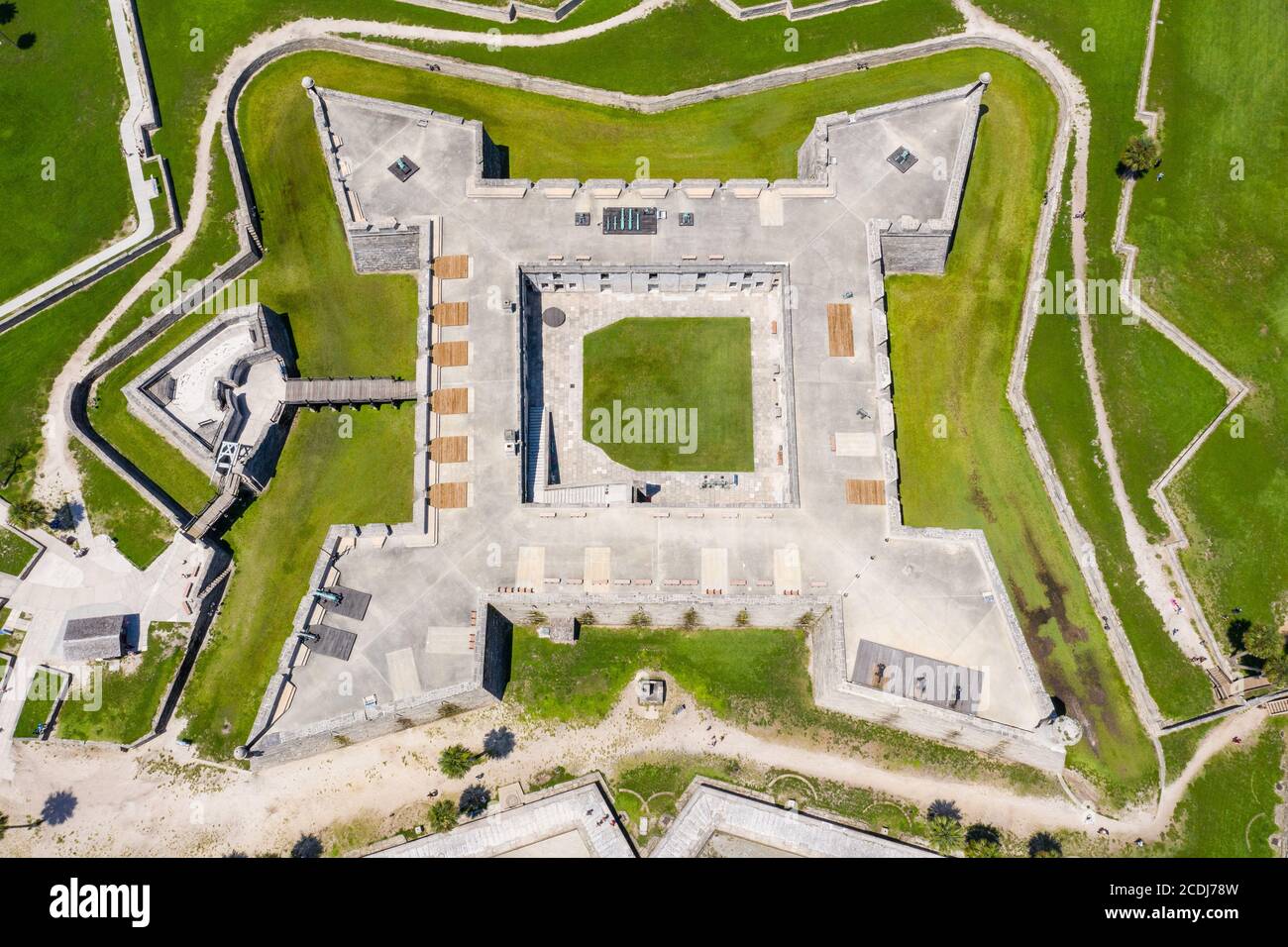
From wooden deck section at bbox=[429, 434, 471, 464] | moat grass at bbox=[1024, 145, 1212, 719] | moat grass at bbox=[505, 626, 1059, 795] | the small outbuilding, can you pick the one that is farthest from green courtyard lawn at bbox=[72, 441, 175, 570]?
moat grass at bbox=[1024, 145, 1212, 719]

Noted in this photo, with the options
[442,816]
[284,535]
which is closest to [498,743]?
[442,816]

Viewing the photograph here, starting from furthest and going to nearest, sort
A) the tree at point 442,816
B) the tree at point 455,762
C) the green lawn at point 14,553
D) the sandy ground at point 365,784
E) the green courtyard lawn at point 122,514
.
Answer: the green courtyard lawn at point 122,514, the green lawn at point 14,553, the sandy ground at point 365,784, the tree at point 442,816, the tree at point 455,762

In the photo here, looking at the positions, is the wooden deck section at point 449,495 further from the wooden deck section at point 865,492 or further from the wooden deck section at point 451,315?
the wooden deck section at point 865,492

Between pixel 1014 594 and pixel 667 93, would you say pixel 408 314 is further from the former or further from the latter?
pixel 1014 594

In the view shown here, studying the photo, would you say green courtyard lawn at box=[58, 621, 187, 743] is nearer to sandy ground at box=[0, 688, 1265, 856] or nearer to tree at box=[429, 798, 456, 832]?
sandy ground at box=[0, 688, 1265, 856]

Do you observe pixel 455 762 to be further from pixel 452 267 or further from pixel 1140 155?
pixel 1140 155

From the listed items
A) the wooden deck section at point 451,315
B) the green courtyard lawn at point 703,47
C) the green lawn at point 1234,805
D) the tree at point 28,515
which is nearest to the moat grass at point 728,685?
the green lawn at point 1234,805
